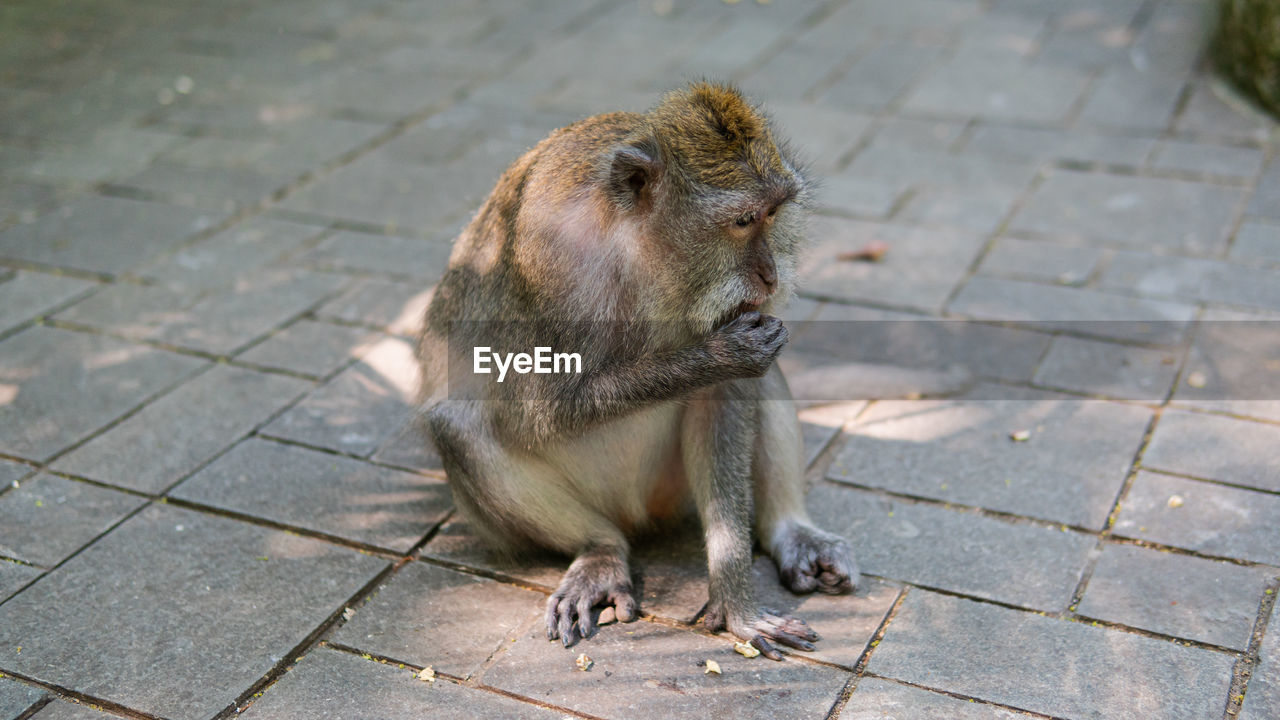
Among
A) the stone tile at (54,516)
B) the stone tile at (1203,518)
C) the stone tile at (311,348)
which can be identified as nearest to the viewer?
the stone tile at (1203,518)

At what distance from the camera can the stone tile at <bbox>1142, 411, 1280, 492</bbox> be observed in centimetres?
418

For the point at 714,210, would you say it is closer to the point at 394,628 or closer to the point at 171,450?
the point at 394,628

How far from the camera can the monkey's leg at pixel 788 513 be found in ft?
12.3

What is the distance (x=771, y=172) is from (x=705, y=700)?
1.47m

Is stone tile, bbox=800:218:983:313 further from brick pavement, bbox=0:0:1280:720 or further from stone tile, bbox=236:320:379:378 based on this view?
stone tile, bbox=236:320:379:378

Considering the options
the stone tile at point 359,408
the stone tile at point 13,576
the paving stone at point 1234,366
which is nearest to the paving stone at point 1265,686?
the paving stone at point 1234,366

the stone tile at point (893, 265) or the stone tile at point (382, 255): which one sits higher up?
the stone tile at point (382, 255)

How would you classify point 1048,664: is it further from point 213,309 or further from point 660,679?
point 213,309

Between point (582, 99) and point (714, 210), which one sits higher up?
point (714, 210)

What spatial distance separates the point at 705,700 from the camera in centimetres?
327

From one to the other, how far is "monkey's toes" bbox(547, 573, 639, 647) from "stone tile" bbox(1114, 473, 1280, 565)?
1659 mm

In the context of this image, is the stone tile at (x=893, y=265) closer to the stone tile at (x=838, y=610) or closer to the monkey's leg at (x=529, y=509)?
the stone tile at (x=838, y=610)

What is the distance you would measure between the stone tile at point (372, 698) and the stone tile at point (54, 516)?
3.61ft

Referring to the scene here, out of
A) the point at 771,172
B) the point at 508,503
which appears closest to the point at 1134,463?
the point at 771,172
